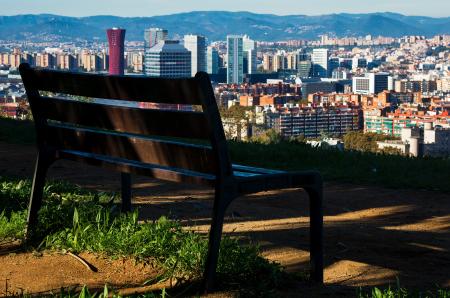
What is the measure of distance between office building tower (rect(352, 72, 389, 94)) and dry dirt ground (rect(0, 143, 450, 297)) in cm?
11328

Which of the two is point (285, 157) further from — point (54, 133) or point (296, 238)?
point (54, 133)

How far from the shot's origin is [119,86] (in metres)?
2.92

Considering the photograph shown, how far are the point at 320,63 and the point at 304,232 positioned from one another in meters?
152

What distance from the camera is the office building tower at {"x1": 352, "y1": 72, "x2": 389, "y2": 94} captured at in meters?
Result: 118

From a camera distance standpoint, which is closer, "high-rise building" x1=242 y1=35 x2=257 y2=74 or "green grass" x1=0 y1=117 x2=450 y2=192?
"green grass" x1=0 y1=117 x2=450 y2=192

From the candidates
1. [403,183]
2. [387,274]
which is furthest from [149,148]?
[403,183]

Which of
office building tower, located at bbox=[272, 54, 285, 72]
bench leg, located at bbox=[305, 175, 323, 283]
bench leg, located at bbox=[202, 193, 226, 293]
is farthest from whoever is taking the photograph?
office building tower, located at bbox=[272, 54, 285, 72]

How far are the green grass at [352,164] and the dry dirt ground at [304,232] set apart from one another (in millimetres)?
214

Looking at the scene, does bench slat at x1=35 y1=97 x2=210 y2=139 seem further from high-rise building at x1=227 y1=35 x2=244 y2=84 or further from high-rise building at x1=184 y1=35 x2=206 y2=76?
high-rise building at x1=227 y1=35 x2=244 y2=84

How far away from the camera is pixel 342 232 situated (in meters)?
3.97

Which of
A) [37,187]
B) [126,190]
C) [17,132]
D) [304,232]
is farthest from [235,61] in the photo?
[37,187]

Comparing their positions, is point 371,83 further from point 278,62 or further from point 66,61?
point 66,61

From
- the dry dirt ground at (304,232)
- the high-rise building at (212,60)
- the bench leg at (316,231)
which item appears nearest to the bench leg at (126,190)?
the dry dirt ground at (304,232)

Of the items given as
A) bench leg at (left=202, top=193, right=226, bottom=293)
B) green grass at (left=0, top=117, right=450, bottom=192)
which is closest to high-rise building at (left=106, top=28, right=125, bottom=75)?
green grass at (left=0, top=117, right=450, bottom=192)
